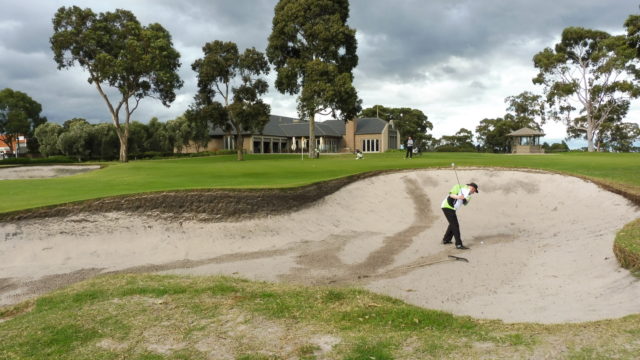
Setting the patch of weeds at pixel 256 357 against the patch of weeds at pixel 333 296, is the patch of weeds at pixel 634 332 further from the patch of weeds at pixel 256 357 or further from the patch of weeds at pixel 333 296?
the patch of weeds at pixel 256 357

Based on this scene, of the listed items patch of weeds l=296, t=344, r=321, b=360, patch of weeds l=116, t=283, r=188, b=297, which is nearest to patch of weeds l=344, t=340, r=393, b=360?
patch of weeds l=296, t=344, r=321, b=360

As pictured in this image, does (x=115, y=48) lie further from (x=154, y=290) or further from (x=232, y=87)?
(x=154, y=290)

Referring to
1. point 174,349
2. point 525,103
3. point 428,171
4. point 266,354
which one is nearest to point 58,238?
point 174,349

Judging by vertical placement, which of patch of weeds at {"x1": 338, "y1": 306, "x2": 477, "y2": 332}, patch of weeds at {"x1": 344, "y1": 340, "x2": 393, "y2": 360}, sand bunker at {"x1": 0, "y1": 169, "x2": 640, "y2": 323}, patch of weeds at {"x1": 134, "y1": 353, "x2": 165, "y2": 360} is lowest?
sand bunker at {"x1": 0, "y1": 169, "x2": 640, "y2": 323}

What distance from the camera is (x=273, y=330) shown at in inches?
237

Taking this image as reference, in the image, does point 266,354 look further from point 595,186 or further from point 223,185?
point 595,186

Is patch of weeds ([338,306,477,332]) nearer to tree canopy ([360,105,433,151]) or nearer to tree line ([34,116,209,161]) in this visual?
tree line ([34,116,209,161])

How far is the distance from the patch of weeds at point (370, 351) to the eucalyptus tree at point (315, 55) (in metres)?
35.7

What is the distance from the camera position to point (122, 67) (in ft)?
A: 141

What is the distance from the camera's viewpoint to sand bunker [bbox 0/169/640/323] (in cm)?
909

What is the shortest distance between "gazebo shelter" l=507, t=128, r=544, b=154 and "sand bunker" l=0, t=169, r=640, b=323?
141 feet

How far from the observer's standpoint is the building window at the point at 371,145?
69.6m

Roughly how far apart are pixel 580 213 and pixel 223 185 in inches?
605

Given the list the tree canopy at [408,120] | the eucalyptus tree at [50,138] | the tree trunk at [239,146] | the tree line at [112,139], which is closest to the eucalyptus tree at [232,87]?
the tree trunk at [239,146]
